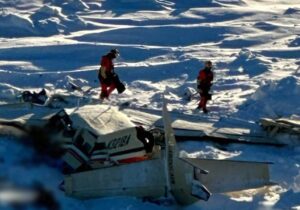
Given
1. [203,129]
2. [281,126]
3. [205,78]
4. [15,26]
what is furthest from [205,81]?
[15,26]

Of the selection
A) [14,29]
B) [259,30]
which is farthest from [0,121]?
[259,30]

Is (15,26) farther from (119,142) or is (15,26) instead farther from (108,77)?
(119,142)

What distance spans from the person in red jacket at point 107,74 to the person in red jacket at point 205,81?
76.9 inches

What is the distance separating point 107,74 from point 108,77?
0.09 m

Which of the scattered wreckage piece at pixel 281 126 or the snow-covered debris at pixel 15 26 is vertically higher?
the scattered wreckage piece at pixel 281 126

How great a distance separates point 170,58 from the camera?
81.3ft

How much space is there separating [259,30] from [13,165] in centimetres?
1841

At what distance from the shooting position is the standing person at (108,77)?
17.9 m

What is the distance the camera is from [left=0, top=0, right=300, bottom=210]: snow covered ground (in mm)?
13477

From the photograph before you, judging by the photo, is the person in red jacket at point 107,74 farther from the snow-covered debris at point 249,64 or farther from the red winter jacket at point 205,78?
the snow-covered debris at point 249,64

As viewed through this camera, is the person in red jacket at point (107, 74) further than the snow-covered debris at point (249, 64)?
No

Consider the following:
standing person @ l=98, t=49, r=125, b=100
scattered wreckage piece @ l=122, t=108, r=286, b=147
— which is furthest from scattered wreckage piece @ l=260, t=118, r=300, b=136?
standing person @ l=98, t=49, r=125, b=100

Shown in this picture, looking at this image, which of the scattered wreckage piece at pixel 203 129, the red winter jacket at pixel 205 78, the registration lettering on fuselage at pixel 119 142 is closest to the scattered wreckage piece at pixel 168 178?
the registration lettering on fuselage at pixel 119 142

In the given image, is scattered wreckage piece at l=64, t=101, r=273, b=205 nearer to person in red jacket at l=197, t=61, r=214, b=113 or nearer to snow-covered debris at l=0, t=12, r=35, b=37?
person in red jacket at l=197, t=61, r=214, b=113
